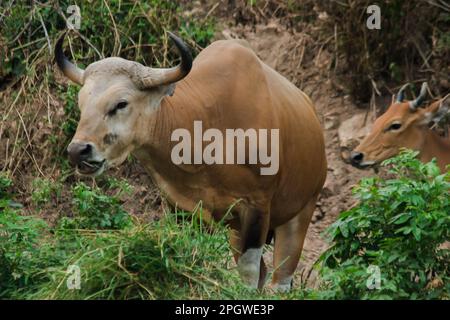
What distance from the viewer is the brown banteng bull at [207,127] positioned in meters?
7.82

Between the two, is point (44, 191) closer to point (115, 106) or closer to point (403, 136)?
point (115, 106)

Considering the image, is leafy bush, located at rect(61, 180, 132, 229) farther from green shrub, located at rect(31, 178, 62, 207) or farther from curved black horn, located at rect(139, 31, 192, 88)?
green shrub, located at rect(31, 178, 62, 207)

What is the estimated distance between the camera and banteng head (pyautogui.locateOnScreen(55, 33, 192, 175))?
25.2 ft

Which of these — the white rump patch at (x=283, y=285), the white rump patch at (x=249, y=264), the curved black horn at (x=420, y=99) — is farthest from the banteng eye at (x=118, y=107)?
the curved black horn at (x=420, y=99)

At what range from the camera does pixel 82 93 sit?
7.93 meters

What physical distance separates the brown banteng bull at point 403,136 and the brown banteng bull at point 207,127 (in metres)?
1.97

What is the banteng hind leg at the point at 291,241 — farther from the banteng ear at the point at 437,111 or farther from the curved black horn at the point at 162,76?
the banteng ear at the point at 437,111

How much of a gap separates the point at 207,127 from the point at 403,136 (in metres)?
3.30

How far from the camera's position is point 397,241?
23.7ft

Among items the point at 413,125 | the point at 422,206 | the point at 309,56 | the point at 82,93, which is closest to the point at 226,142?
the point at 82,93

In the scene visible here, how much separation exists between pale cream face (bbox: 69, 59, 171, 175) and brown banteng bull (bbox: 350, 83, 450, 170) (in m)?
3.37

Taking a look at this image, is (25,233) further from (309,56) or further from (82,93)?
(309,56)
